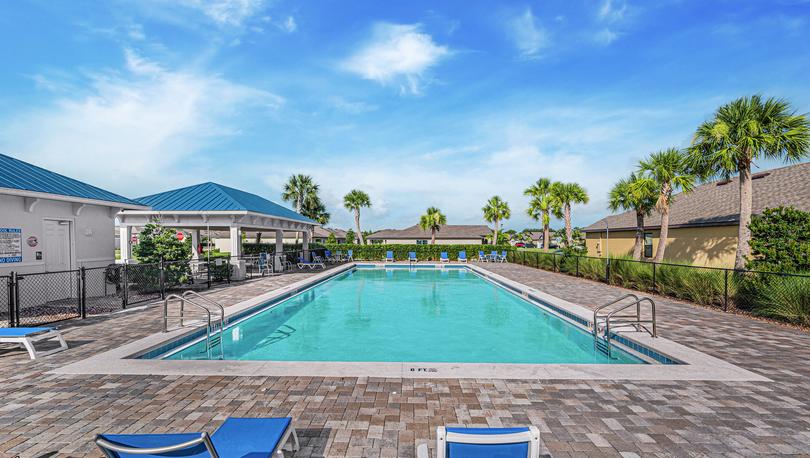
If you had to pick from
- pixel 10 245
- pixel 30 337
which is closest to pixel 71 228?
pixel 10 245

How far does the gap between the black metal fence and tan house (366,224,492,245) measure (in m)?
41.7

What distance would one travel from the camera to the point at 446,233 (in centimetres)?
6091

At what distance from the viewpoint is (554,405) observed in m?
4.20

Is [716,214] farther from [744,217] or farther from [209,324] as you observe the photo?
[209,324]

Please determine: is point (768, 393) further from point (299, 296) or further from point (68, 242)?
point (68, 242)

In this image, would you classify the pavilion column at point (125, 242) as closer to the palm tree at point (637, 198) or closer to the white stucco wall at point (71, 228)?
the white stucco wall at point (71, 228)

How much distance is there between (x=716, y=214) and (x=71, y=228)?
28.4 meters

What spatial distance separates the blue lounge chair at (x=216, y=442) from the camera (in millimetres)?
1989

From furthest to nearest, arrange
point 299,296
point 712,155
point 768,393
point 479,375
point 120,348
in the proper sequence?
1. point 299,296
2. point 712,155
3. point 120,348
4. point 479,375
5. point 768,393

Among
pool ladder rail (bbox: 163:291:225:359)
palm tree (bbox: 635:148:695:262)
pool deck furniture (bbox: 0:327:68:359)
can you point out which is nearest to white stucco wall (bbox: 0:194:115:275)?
pool deck furniture (bbox: 0:327:68:359)

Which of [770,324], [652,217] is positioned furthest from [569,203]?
[770,324]

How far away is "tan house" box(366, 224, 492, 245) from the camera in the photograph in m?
59.3

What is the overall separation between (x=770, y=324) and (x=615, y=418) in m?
7.62

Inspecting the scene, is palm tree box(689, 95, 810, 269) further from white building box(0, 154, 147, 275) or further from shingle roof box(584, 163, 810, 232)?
white building box(0, 154, 147, 275)
